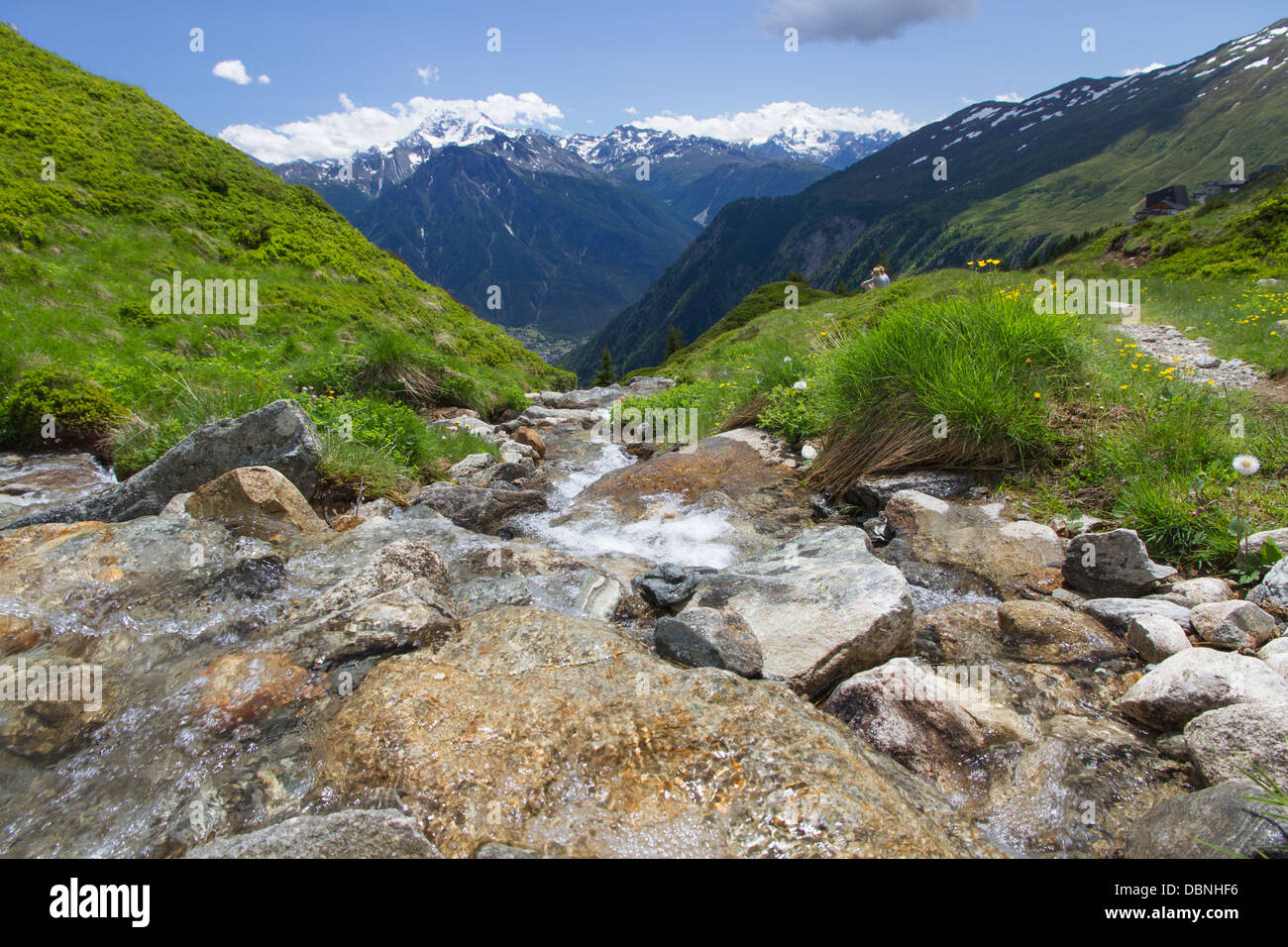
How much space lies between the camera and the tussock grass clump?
6.21m

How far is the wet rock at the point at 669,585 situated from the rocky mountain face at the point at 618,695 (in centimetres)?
2

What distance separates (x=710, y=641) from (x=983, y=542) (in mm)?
3176

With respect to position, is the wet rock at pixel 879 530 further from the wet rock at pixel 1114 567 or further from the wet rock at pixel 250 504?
the wet rock at pixel 250 504

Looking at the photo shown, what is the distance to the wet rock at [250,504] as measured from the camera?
5.21m

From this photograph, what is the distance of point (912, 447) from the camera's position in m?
6.61

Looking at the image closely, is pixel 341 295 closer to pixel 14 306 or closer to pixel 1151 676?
pixel 14 306

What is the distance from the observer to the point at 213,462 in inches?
237

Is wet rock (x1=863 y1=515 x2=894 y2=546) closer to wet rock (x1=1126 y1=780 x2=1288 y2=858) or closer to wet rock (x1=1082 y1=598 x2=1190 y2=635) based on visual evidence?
wet rock (x1=1082 y1=598 x2=1190 y2=635)

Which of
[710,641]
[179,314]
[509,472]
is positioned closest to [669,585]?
[710,641]

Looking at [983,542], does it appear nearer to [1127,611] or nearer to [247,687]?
[1127,611]

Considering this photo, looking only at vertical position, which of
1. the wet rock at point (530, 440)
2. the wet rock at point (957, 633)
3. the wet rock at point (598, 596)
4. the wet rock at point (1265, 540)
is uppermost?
the wet rock at point (530, 440)

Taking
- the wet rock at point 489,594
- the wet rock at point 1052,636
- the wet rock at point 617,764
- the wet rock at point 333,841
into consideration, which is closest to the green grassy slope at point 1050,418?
the wet rock at point 1052,636

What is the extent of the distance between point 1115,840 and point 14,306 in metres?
16.8
